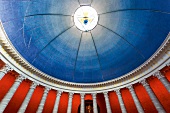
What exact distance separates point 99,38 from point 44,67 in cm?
1082

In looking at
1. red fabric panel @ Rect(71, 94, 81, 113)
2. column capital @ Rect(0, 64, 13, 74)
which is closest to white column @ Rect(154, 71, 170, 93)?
red fabric panel @ Rect(71, 94, 81, 113)

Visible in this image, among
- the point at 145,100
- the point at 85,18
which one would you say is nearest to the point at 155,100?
the point at 145,100

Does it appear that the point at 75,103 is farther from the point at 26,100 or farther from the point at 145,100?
the point at 145,100

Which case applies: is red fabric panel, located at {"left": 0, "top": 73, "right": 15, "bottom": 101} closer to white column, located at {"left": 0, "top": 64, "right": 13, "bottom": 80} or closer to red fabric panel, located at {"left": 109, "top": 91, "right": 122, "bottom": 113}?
white column, located at {"left": 0, "top": 64, "right": 13, "bottom": 80}

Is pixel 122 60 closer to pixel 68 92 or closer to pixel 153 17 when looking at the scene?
pixel 153 17

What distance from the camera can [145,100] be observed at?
67.2ft

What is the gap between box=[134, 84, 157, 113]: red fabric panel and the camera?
64.0 feet

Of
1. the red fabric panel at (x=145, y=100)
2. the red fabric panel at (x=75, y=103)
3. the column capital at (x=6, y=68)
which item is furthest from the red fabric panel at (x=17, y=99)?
the red fabric panel at (x=145, y=100)

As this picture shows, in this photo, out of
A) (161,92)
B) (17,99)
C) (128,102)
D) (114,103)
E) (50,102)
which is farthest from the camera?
(114,103)

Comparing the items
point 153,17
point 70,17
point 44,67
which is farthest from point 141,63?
point 44,67

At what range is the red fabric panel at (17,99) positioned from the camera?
60.5ft

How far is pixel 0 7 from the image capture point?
14977 millimetres

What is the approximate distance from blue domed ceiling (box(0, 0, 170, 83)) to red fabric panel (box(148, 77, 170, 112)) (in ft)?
11.6

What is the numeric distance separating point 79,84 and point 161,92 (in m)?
13.0
